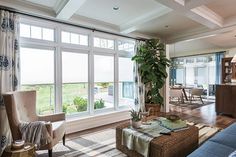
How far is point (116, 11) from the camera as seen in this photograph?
3.63 meters

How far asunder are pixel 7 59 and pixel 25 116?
108cm

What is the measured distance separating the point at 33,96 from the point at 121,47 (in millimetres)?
3060

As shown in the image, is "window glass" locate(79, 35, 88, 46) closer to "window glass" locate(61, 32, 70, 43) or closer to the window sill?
"window glass" locate(61, 32, 70, 43)

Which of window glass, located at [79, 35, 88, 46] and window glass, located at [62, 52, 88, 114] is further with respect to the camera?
window glass, located at [79, 35, 88, 46]

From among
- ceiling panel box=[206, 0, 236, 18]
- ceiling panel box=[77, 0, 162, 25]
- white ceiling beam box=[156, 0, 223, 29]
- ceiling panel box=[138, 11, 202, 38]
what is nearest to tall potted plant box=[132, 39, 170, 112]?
ceiling panel box=[138, 11, 202, 38]

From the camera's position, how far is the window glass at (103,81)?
464cm

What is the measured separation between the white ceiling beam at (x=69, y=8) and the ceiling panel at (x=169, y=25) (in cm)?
179

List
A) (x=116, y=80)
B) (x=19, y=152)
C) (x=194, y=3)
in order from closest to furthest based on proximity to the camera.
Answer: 1. (x=19, y=152)
2. (x=194, y=3)
3. (x=116, y=80)

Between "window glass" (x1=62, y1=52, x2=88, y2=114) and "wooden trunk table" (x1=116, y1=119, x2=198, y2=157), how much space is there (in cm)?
183

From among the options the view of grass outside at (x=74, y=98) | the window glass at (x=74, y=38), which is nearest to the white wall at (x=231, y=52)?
the view of grass outside at (x=74, y=98)

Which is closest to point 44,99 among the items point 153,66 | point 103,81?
point 103,81

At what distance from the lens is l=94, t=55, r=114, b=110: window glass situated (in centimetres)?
464

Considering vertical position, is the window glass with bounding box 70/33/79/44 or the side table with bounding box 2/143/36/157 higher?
the window glass with bounding box 70/33/79/44

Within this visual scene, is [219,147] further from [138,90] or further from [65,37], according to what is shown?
[65,37]
